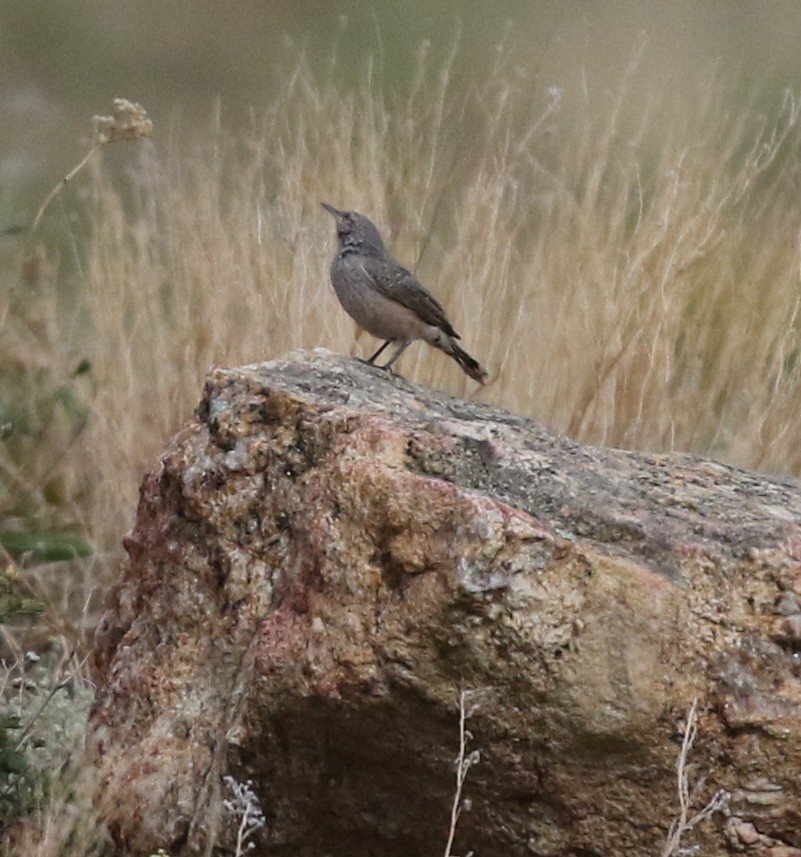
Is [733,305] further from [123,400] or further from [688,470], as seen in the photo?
[688,470]

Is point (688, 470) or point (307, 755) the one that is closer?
point (307, 755)

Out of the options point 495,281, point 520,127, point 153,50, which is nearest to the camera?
point 495,281

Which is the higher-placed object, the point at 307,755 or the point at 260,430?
the point at 260,430

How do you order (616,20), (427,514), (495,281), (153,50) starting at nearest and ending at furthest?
(427,514), (495,281), (616,20), (153,50)

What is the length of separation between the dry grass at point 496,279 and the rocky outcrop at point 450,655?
8.12ft

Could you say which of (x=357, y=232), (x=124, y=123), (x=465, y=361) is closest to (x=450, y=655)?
(x=124, y=123)

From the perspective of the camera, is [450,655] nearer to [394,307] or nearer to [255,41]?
[394,307]

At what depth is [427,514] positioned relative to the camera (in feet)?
14.4

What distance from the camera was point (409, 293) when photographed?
7336mm

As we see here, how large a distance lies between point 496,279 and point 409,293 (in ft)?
2.19

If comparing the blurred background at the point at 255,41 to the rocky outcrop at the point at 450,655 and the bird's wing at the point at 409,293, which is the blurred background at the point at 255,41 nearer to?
the bird's wing at the point at 409,293

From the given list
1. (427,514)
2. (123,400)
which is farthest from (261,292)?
(427,514)

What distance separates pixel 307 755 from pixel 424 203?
403 centimetres

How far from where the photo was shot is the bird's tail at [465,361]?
286 inches
